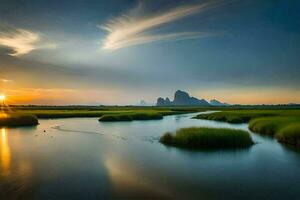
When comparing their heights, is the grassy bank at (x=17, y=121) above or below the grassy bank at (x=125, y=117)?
below

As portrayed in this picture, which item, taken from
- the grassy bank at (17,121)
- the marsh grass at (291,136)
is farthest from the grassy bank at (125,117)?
the marsh grass at (291,136)

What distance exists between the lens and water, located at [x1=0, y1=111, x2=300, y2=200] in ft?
53.8

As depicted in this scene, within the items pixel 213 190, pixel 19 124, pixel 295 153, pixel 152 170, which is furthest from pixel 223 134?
pixel 19 124

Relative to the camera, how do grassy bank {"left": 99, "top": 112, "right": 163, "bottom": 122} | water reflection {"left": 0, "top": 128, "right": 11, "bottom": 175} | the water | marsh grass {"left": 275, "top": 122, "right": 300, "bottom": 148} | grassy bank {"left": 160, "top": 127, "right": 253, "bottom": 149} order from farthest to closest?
grassy bank {"left": 99, "top": 112, "right": 163, "bottom": 122}, marsh grass {"left": 275, "top": 122, "right": 300, "bottom": 148}, grassy bank {"left": 160, "top": 127, "right": 253, "bottom": 149}, water reflection {"left": 0, "top": 128, "right": 11, "bottom": 175}, the water

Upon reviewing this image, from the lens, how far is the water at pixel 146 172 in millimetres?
16391

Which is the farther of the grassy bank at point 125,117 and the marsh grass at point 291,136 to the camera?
the grassy bank at point 125,117

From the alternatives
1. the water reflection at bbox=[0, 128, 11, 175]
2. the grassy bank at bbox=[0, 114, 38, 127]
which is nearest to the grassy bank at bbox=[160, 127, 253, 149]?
the water reflection at bbox=[0, 128, 11, 175]

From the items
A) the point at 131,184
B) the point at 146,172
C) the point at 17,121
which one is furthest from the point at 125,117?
the point at 131,184

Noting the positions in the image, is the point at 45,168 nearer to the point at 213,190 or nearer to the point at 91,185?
the point at 91,185

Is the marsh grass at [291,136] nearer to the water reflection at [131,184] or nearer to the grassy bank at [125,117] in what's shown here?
the water reflection at [131,184]

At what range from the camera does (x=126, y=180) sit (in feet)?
61.9

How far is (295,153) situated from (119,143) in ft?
59.6

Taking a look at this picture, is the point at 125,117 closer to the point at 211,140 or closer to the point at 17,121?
the point at 17,121

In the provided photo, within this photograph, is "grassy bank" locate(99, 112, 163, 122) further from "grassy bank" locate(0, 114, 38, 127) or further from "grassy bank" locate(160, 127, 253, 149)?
"grassy bank" locate(160, 127, 253, 149)
